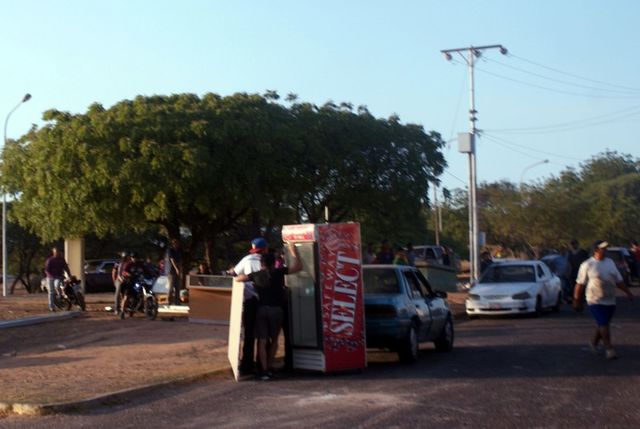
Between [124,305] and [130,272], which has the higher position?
[130,272]

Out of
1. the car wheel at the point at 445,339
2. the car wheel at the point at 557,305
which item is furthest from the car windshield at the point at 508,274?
the car wheel at the point at 445,339

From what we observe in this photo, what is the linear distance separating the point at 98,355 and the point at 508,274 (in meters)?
12.8

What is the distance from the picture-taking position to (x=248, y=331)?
13617 millimetres

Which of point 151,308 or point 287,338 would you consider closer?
point 287,338

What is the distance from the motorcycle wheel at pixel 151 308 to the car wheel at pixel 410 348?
9.33 meters

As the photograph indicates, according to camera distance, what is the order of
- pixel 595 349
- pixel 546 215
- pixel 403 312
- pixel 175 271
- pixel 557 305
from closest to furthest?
pixel 403 312
pixel 595 349
pixel 175 271
pixel 557 305
pixel 546 215

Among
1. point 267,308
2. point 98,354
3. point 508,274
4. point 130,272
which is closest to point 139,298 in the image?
point 130,272

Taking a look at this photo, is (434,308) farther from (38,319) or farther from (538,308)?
(38,319)

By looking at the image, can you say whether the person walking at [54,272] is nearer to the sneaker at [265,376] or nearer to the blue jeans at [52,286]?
the blue jeans at [52,286]

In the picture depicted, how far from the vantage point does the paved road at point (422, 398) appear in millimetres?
10133

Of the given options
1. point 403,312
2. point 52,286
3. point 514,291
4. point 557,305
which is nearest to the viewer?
point 403,312

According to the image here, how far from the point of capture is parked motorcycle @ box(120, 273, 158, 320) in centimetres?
2305

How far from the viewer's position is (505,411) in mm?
10469

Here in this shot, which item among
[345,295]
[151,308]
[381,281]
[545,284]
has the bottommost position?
[151,308]
